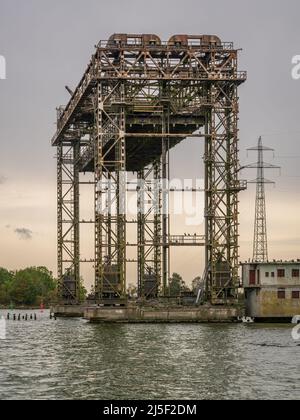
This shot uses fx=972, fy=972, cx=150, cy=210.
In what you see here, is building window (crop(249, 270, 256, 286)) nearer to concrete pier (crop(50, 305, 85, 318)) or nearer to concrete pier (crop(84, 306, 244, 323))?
concrete pier (crop(84, 306, 244, 323))

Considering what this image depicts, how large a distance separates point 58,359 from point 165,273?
117ft

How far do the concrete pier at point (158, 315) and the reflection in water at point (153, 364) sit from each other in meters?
6.77

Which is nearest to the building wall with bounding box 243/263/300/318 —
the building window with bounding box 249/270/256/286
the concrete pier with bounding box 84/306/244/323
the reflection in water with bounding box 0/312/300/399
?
the building window with bounding box 249/270/256/286

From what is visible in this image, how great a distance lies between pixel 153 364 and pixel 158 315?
108 feet

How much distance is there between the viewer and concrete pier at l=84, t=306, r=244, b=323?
8162 cm

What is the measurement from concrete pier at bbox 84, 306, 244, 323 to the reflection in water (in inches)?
267

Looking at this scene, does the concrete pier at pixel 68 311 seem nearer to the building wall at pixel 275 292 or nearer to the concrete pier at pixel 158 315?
the concrete pier at pixel 158 315

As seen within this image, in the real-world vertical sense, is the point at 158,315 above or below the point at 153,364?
above

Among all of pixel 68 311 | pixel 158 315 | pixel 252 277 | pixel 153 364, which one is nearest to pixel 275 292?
pixel 252 277

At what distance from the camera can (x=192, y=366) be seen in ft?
158

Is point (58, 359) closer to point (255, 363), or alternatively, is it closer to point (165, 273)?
point (255, 363)

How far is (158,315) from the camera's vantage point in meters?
82.0

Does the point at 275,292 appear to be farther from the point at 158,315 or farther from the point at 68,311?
the point at 68,311
